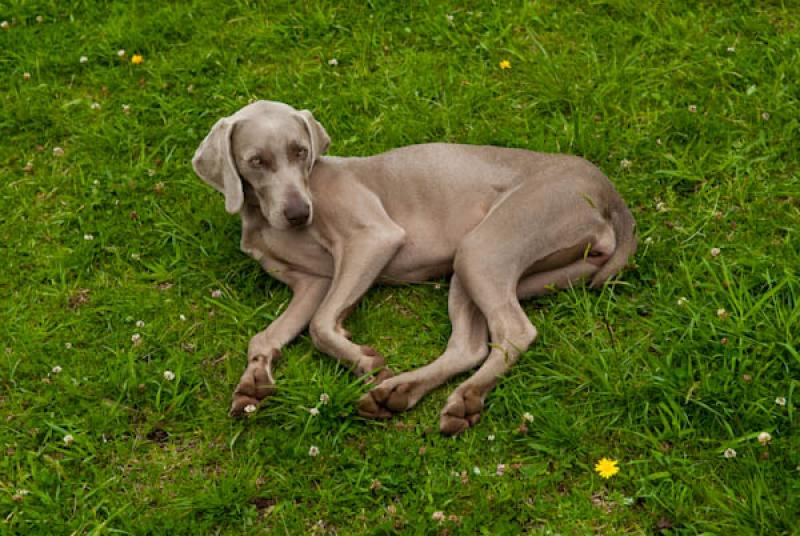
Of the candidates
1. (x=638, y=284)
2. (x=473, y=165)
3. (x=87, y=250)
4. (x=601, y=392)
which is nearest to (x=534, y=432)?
(x=601, y=392)

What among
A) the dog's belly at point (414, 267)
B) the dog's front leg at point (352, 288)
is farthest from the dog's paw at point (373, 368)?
the dog's belly at point (414, 267)

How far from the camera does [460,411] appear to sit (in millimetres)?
3881

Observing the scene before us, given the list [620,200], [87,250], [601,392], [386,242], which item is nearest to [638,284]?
[620,200]

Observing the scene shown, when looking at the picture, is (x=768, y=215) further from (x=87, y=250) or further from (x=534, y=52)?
(x=87, y=250)

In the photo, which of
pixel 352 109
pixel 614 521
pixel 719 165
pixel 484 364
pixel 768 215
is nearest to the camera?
pixel 614 521

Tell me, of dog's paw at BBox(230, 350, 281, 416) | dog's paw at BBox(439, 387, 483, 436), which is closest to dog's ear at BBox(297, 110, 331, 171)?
dog's paw at BBox(230, 350, 281, 416)

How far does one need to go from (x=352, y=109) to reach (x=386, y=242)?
1561 mm

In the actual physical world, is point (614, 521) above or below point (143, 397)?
above

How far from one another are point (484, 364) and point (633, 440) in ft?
2.08

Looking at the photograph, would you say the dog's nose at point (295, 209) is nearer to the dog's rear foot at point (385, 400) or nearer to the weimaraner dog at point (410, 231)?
the weimaraner dog at point (410, 231)

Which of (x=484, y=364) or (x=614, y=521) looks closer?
(x=614, y=521)

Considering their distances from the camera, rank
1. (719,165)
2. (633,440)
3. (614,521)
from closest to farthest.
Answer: (614,521) → (633,440) → (719,165)

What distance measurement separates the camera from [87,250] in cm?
505

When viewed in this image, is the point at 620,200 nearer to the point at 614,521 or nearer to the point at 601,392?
the point at 601,392
